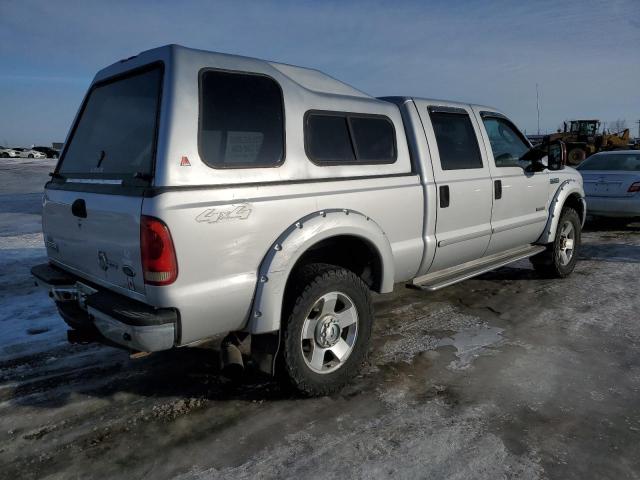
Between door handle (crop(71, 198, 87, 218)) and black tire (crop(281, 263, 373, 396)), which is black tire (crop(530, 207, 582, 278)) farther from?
door handle (crop(71, 198, 87, 218))

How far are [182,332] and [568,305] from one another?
4.00m

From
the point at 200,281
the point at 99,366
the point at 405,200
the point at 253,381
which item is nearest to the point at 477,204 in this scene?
the point at 405,200

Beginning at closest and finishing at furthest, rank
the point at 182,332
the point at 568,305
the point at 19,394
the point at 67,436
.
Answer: the point at 182,332
the point at 67,436
the point at 19,394
the point at 568,305

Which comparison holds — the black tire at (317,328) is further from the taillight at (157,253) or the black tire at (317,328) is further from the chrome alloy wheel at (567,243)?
the chrome alloy wheel at (567,243)

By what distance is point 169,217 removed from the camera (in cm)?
247

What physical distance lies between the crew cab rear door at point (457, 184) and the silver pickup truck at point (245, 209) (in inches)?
1.0

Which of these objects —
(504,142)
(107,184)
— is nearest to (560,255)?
(504,142)

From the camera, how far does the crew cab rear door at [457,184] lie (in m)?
4.08

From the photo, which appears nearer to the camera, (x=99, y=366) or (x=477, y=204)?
(x=99, y=366)

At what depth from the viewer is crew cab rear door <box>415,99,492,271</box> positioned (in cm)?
408

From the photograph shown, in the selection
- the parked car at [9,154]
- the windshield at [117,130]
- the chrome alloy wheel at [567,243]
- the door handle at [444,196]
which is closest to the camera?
the windshield at [117,130]

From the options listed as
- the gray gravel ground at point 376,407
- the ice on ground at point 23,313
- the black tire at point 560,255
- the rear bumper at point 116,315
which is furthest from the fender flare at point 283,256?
the black tire at point 560,255

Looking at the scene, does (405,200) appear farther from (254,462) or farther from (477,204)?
(254,462)

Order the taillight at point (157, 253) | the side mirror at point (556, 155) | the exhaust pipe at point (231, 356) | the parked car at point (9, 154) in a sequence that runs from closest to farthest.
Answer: the taillight at point (157, 253) → the exhaust pipe at point (231, 356) → the side mirror at point (556, 155) → the parked car at point (9, 154)
